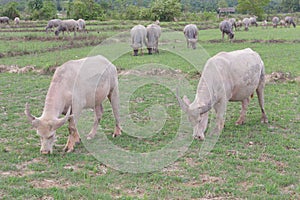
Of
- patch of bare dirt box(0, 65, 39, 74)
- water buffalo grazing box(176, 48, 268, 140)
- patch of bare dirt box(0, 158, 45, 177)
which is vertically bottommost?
patch of bare dirt box(0, 158, 45, 177)

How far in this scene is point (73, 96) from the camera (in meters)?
7.18

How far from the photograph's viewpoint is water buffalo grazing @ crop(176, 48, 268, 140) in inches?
296

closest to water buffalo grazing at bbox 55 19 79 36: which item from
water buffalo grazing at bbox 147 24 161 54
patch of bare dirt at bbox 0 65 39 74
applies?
water buffalo grazing at bbox 147 24 161 54

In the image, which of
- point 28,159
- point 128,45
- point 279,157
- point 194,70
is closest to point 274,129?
point 279,157

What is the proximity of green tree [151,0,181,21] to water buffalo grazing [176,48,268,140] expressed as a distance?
44730 mm

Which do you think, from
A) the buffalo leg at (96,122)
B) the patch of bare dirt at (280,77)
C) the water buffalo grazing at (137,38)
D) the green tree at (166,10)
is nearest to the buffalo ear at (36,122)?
the buffalo leg at (96,122)

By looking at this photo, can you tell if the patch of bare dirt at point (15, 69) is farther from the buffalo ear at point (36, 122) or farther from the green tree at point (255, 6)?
the green tree at point (255, 6)

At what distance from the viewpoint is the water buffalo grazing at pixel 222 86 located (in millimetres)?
7531

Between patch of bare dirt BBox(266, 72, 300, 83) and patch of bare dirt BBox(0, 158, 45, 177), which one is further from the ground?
patch of bare dirt BBox(266, 72, 300, 83)

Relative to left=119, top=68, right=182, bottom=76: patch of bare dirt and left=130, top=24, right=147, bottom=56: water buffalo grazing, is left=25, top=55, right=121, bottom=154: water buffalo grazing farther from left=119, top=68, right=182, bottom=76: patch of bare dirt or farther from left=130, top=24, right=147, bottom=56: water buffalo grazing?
left=130, top=24, right=147, bottom=56: water buffalo grazing

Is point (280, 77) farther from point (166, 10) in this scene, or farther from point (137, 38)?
point (166, 10)

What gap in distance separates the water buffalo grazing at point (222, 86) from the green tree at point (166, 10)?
44730 mm

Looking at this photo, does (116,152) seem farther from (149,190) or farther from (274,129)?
(274,129)

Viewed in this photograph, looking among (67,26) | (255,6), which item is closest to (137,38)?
(67,26)
